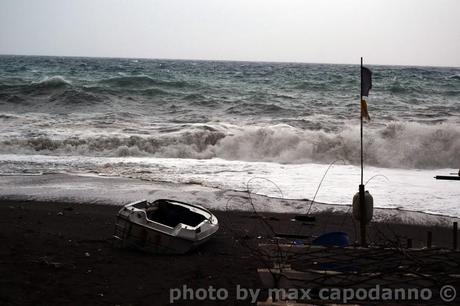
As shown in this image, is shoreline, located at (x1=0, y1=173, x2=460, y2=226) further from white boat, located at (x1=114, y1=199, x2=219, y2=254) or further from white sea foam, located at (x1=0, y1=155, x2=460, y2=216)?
white boat, located at (x1=114, y1=199, x2=219, y2=254)

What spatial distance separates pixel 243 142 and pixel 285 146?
1.37m

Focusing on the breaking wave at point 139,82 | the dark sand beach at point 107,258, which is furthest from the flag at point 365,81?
the breaking wave at point 139,82

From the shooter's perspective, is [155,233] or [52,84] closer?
[155,233]

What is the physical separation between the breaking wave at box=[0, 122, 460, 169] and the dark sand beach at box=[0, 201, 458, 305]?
6.60m

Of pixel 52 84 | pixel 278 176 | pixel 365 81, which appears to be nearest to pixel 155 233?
pixel 365 81

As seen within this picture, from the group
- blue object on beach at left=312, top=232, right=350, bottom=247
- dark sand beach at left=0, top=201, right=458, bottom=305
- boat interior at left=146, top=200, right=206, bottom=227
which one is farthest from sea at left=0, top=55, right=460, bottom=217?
blue object on beach at left=312, top=232, right=350, bottom=247

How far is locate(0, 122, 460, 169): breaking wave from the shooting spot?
1545 cm

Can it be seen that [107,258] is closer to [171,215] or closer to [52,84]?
[171,215]

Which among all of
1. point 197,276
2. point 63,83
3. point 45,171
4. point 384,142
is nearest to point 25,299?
point 197,276

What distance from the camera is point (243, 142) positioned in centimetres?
1717

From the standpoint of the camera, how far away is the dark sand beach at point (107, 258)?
18.5 feet

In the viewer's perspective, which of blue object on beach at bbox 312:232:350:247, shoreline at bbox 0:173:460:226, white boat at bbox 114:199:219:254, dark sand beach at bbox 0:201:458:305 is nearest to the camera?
dark sand beach at bbox 0:201:458:305

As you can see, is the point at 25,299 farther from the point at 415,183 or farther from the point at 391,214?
the point at 415,183

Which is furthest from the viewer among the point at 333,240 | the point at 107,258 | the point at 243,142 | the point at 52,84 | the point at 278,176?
the point at 52,84
